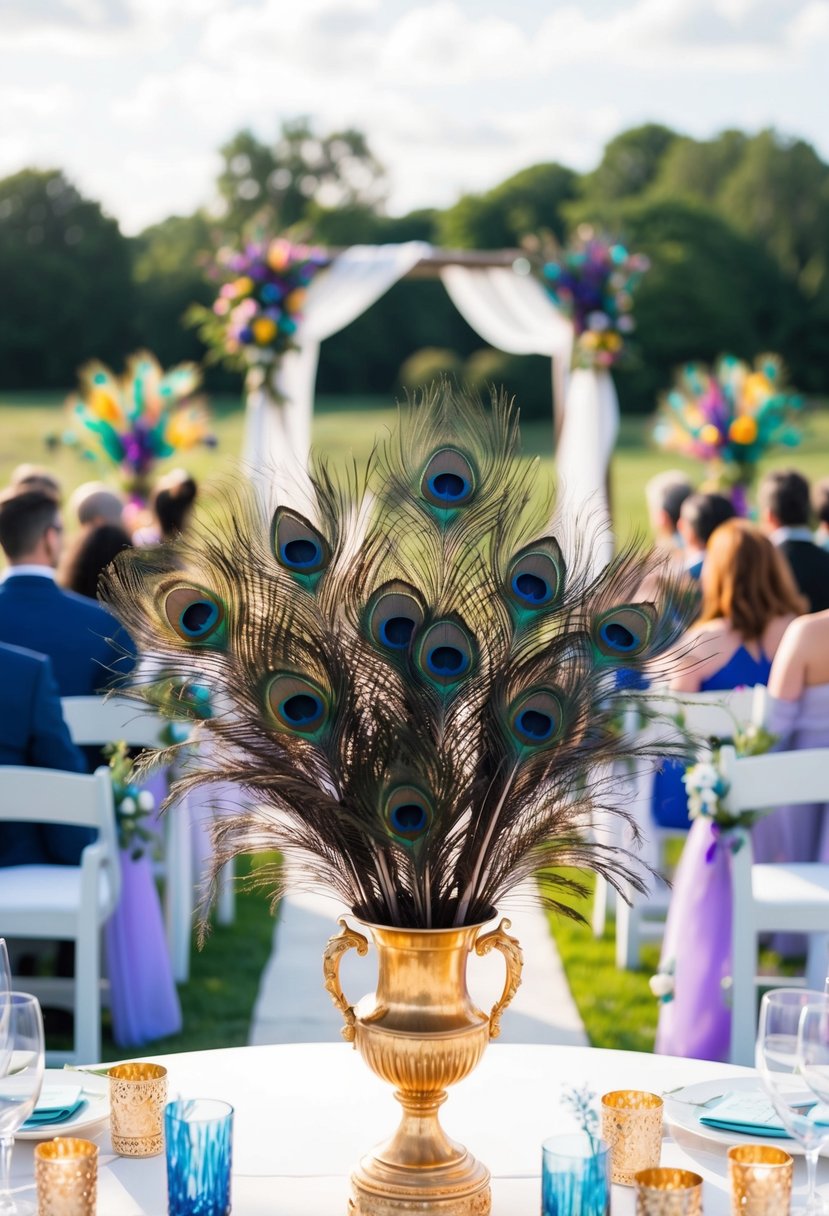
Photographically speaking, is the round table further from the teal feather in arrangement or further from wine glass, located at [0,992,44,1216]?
the teal feather in arrangement

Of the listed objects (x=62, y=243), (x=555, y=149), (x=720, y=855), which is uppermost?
(x=555, y=149)

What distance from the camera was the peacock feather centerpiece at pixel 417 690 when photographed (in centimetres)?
160

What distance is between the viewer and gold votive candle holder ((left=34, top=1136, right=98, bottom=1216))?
4.92 ft

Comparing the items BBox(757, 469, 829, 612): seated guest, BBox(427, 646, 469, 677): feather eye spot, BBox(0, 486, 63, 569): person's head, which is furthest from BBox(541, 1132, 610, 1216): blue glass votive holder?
BBox(757, 469, 829, 612): seated guest

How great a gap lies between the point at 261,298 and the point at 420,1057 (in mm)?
9369

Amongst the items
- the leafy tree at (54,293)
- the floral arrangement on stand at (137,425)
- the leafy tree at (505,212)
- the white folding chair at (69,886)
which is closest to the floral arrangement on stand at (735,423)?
the floral arrangement on stand at (137,425)

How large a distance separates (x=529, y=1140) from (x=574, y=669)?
0.70 m

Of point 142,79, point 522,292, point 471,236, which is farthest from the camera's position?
point 142,79

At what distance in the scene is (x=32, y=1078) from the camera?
5.22ft

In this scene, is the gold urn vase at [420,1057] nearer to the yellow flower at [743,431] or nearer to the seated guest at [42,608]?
the seated guest at [42,608]

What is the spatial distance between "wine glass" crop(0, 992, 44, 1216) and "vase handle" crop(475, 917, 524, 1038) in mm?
506

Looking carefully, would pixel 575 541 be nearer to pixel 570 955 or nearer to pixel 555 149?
pixel 570 955

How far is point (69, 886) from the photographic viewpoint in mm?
4113

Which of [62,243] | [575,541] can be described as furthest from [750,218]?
[575,541]
